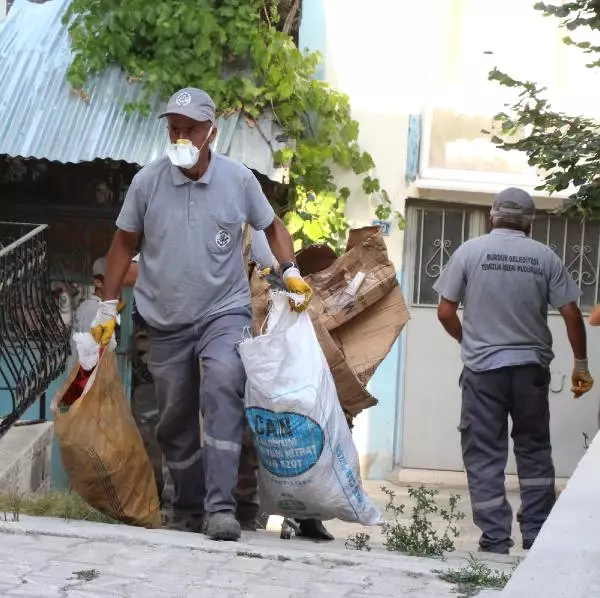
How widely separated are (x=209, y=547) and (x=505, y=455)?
211 centimetres

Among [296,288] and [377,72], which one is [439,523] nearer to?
[377,72]

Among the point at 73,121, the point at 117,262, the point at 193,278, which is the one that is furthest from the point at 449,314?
the point at 73,121

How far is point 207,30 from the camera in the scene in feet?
26.3

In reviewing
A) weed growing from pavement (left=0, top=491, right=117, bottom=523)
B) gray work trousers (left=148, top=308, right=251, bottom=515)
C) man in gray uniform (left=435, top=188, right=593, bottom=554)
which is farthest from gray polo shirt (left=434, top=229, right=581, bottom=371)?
weed growing from pavement (left=0, top=491, right=117, bottom=523)

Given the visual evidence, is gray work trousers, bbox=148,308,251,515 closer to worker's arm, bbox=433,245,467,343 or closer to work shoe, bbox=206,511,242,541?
work shoe, bbox=206,511,242,541

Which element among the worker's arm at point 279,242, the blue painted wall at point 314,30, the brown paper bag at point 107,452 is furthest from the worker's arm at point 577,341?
the blue painted wall at point 314,30

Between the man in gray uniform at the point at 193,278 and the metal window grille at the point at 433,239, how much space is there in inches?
A: 162

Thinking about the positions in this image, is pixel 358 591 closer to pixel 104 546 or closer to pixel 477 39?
pixel 104 546

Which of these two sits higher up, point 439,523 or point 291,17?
point 291,17

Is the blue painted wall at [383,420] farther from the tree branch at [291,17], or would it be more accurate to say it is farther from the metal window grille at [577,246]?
the tree branch at [291,17]

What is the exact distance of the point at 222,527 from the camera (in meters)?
4.34

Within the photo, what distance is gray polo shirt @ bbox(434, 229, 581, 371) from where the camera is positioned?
18.5 feet

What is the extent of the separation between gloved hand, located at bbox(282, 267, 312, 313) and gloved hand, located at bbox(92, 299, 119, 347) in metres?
0.70

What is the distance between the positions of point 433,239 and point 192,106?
14.6ft
